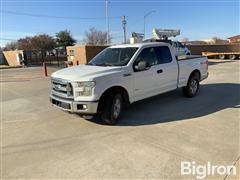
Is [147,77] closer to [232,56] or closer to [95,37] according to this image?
[232,56]

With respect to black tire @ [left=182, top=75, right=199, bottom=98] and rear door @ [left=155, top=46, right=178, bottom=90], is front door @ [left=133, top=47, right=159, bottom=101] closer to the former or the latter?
rear door @ [left=155, top=46, right=178, bottom=90]

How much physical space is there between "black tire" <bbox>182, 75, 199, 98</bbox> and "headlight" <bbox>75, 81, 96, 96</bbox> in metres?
4.04

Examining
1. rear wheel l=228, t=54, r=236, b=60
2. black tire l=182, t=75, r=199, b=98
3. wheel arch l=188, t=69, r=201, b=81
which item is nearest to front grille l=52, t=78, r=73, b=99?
black tire l=182, t=75, r=199, b=98

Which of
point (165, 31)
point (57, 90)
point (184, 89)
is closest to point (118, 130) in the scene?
point (57, 90)

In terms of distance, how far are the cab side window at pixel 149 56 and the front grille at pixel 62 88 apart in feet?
6.14

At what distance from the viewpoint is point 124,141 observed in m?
4.49

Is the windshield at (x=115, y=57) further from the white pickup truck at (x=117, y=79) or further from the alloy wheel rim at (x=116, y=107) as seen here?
the alloy wheel rim at (x=116, y=107)

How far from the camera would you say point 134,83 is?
5.77m

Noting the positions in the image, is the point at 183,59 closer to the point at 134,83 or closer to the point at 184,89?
the point at 184,89

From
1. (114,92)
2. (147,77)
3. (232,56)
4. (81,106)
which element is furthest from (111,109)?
(232,56)

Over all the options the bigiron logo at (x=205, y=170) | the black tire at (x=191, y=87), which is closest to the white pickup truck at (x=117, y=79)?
the black tire at (x=191, y=87)

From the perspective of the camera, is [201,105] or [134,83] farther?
[201,105]

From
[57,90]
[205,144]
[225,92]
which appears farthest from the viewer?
[225,92]

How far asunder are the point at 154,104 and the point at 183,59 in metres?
1.80
